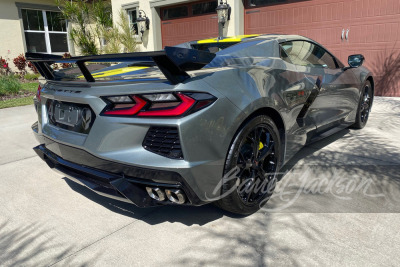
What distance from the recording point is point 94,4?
13.2 m

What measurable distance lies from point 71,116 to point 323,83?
2511 mm

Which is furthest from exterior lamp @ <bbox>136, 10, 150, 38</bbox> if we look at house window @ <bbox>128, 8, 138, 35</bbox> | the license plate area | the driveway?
the license plate area

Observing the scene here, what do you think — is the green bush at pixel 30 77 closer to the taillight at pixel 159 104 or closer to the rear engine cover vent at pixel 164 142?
the taillight at pixel 159 104

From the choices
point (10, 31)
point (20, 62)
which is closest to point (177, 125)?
point (20, 62)

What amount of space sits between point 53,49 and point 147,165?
1470 cm

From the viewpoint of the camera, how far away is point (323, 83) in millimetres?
3441

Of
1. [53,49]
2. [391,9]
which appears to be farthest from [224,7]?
[53,49]

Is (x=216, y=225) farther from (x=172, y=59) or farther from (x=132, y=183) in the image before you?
(x=172, y=59)

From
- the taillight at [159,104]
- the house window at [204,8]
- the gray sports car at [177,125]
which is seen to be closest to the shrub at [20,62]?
the house window at [204,8]

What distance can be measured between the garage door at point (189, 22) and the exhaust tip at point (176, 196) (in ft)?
27.8

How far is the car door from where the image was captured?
3.26m

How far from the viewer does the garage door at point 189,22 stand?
992 centimetres

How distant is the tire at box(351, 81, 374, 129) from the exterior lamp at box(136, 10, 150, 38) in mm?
8431

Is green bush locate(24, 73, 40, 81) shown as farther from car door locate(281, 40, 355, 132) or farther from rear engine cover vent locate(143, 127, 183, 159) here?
rear engine cover vent locate(143, 127, 183, 159)
